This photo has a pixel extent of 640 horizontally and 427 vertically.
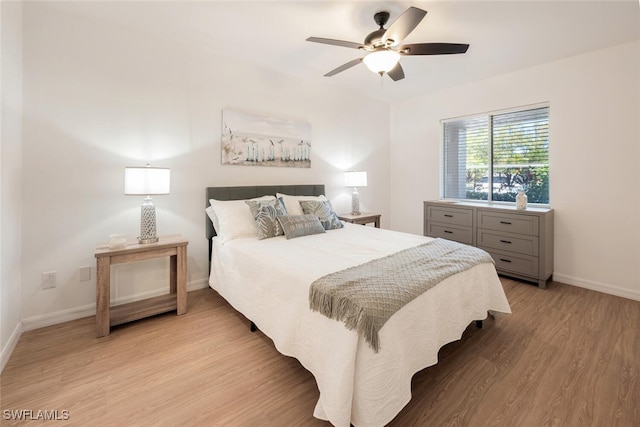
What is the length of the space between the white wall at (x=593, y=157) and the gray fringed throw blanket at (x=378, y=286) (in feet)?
6.56

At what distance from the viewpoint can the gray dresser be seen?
311 cm

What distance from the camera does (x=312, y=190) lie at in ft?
12.6

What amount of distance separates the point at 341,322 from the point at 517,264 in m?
2.91

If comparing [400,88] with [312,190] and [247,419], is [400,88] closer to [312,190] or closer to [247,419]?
[312,190]

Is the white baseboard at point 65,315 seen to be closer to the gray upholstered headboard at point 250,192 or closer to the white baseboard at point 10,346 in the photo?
the white baseboard at point 10,346

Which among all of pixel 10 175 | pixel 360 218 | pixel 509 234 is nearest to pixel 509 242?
pixel 509 234

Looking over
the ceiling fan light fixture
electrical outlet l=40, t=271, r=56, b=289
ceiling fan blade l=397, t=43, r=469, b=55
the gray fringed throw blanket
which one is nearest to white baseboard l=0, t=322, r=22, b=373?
electrical outlet l=40, t=271, r=56, b=289

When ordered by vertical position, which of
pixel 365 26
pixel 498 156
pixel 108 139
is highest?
pixel 365 26

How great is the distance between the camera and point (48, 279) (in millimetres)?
Result: 2318

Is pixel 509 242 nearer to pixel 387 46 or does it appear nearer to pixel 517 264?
pixel 517 264

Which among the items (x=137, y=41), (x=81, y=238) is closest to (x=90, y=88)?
(x=137, y=41)

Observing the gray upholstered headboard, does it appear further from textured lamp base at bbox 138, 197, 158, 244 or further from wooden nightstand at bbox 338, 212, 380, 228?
textured lamp base at bbox 138, 197, 158, 244

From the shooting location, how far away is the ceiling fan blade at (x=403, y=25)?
177cm

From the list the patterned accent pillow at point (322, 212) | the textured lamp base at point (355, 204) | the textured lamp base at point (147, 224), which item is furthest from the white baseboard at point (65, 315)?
the textured lamp base at point (355, 204)
